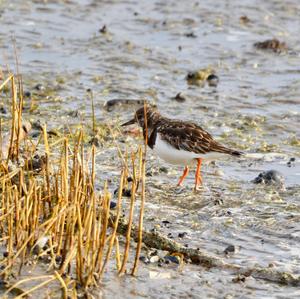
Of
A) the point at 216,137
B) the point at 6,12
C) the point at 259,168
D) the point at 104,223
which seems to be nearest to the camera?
the point at 104,223

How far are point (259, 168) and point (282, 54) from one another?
4.58 metres

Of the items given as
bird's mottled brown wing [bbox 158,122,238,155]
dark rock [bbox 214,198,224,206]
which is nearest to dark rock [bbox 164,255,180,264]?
dark rock [bbox 214,198,224,206]

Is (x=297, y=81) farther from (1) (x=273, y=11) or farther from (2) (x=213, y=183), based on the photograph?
(2) (x=213, y=183)

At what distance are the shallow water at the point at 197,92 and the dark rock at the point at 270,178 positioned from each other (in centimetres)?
9

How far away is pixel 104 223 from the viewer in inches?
227

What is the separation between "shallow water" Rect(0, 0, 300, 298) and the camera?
281 inches

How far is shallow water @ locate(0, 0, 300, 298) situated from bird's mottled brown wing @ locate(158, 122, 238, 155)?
390 mm

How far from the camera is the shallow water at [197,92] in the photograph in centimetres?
714

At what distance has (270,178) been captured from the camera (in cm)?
864

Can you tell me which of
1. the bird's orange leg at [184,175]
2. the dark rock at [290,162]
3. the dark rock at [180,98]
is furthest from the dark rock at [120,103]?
the bird's orange leg at [184,175]

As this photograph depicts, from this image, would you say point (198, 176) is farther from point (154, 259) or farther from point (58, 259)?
point (58, 259)

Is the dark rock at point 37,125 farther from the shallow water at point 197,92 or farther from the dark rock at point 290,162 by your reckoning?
the dark rock at point 290,162

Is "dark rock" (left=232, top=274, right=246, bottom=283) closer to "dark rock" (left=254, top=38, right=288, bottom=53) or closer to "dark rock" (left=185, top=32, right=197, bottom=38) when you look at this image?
"dark rock" (left=254, top=38, right=288, bottom=53)

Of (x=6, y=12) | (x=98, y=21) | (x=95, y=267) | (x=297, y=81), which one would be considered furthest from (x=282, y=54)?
(x=95, y=267)
